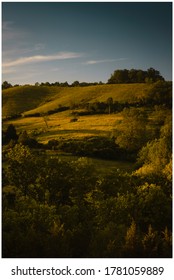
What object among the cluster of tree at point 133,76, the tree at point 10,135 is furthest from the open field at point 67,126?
the cluster of tree at point 133,76

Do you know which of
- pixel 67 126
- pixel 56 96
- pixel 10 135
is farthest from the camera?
pixel 56 96

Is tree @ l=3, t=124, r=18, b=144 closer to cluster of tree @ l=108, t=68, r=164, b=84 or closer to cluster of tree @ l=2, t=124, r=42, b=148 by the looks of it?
cluster of tree @ l=2, t=124, r=42, b=148

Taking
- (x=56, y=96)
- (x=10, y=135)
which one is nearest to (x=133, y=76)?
(x=56, y=96)

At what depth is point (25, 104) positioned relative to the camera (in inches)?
5969

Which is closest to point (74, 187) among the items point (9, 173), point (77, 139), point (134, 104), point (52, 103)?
point (9, 173)

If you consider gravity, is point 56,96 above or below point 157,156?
above

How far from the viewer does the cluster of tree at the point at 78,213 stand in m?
20.0

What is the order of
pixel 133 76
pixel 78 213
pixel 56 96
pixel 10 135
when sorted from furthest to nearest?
pixel 133 76 → pixel 56 96 → pixel 10 135 → pixel 78 213

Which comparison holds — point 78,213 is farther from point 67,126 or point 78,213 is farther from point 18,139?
point 67,126

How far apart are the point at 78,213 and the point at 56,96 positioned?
136m

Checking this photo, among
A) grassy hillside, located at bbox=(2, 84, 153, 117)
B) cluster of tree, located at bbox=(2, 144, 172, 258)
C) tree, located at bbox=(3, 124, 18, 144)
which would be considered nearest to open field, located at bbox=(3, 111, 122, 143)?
tree, located at bbox=(3, 124, 18, 144)

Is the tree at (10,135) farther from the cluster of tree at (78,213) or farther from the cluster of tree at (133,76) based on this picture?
the cluster of tree at (133,76)

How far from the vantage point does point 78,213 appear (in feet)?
112
